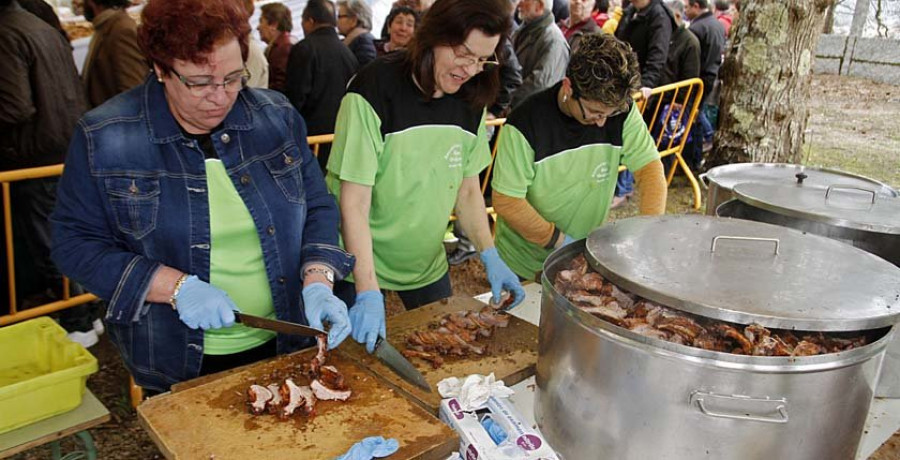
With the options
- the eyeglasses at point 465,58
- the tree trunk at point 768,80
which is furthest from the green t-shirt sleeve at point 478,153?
the tree trunk at point 768,80

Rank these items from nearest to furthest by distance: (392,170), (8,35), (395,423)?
(395,423) < (392,170) < (8,35)

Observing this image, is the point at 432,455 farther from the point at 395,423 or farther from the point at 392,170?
the point at 392,170

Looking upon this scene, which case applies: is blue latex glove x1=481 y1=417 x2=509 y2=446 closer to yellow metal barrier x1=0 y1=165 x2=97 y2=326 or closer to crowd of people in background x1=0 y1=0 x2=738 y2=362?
crowd of people in background x1=0 y1=0 x2=738 y2=362

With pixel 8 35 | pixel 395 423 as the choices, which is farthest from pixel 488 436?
pixel 8 35

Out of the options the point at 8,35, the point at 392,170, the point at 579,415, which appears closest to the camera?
the point at 579,415

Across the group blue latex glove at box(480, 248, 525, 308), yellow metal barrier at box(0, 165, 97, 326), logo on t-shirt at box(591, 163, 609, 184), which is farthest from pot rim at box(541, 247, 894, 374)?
yellow metal barrier at box(0, 165, 97, 326)

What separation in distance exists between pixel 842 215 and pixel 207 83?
2.05 m

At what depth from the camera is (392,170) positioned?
8.20ft

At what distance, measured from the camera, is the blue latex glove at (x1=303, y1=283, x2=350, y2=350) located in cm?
201

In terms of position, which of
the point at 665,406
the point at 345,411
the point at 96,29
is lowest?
the point at 345,411

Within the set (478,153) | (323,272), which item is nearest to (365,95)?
(478,153)

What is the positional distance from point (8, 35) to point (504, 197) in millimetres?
3130

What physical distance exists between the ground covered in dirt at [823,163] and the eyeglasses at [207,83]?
2.39m

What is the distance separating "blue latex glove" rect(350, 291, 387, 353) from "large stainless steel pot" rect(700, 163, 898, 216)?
4.62 feet
